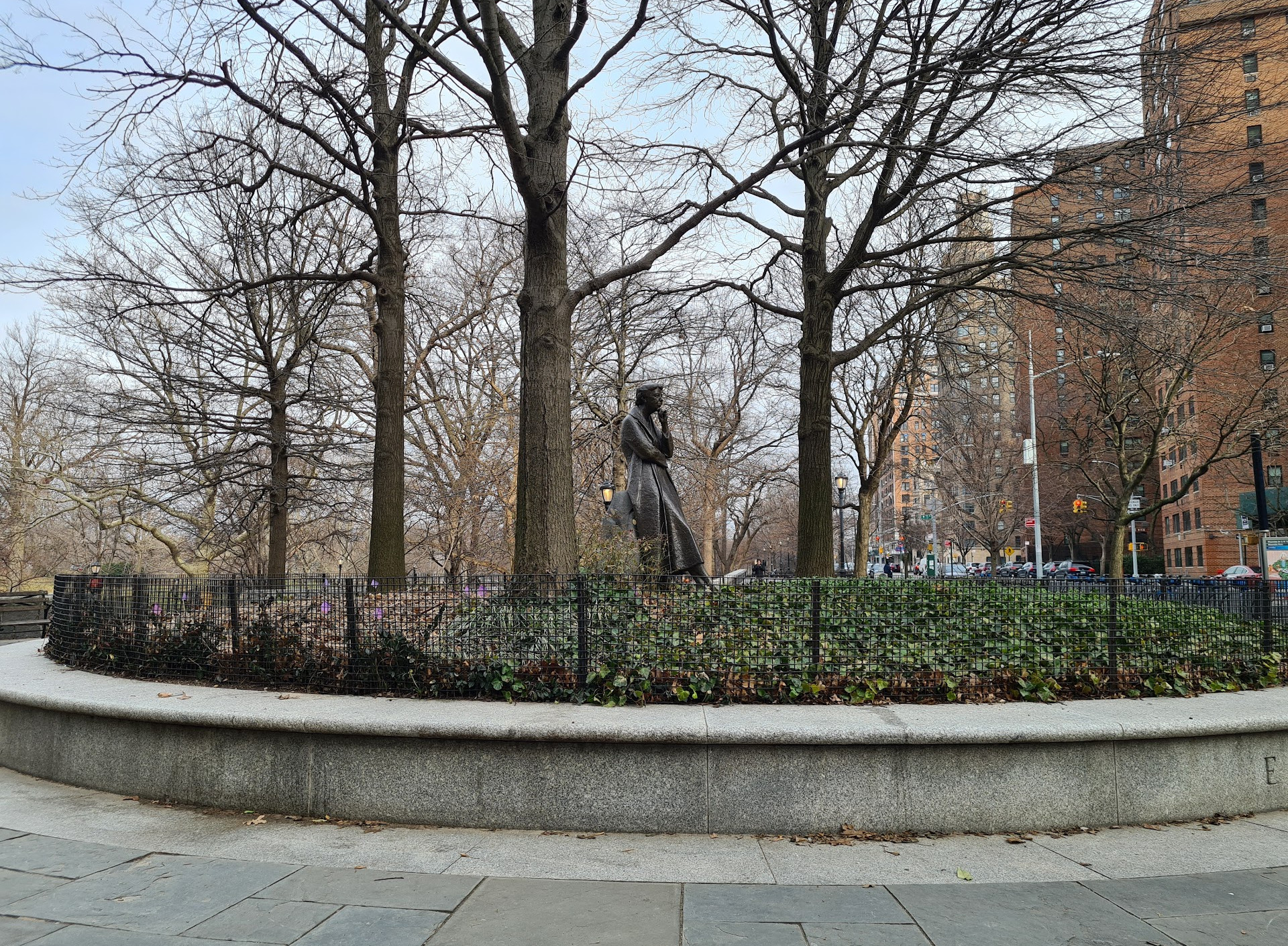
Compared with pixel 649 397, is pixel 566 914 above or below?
below

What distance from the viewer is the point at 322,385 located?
2428 centimetres

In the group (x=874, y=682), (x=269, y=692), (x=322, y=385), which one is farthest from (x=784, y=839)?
(x=322, y=385)

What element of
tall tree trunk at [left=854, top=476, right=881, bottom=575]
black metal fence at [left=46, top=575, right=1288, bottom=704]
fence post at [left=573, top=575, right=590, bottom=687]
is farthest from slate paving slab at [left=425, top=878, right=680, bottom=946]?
tall tree trunk at [left=854, top=476, right=881, bottom=575]

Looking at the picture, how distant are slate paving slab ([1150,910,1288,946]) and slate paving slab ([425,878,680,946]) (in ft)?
7.72

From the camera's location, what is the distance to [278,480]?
21.9m

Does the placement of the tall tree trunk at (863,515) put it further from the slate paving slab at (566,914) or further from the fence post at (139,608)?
the slate paving slab at (566,914)

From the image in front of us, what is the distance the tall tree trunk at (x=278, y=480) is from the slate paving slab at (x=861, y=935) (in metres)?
20.1

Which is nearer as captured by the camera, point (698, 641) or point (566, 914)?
point (566, 914)

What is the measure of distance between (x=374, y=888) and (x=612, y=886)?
1285 mm

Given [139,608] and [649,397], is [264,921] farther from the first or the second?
[649,397]

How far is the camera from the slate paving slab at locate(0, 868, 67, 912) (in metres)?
4.32

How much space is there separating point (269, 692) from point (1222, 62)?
1180 centimetres

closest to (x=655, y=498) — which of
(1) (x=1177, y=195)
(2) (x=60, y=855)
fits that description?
(2) (x=60, y=855)

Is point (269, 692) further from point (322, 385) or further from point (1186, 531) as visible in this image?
point (1186, 531)
